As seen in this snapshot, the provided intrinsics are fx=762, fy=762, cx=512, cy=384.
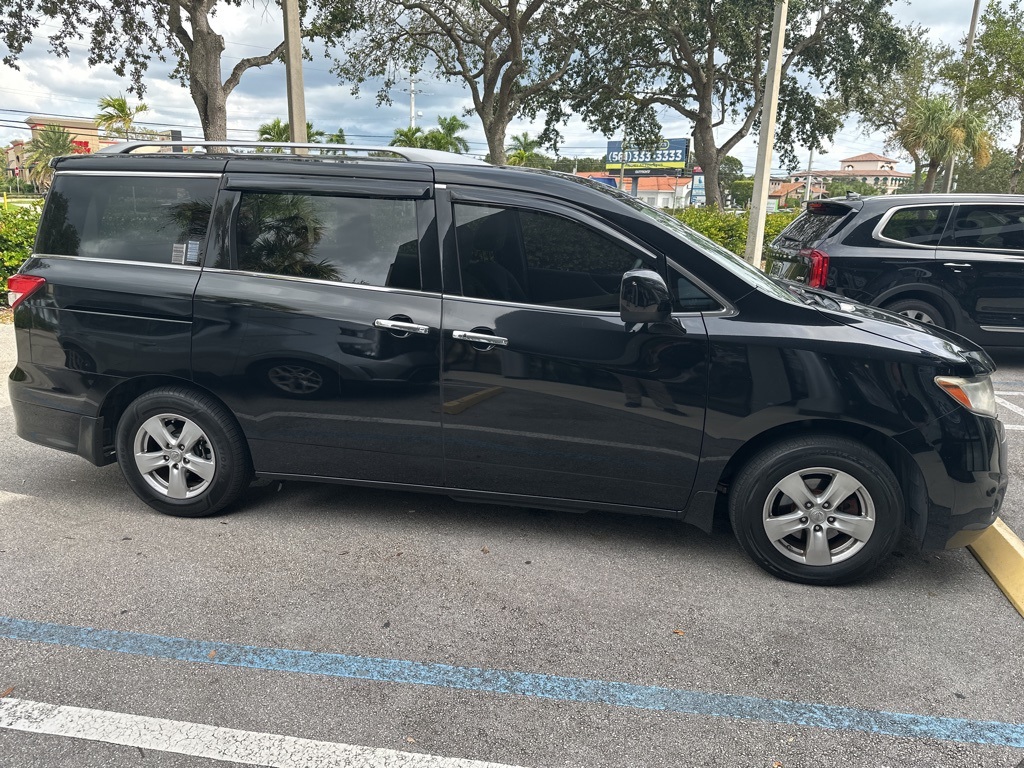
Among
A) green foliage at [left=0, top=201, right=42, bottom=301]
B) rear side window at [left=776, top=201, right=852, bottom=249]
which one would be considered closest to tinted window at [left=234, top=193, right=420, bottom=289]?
rear side window at [left=776, top=201, right=852, bottom=249]

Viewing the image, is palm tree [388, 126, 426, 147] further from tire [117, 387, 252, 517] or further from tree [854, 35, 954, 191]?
tire [117, 387, 252, 517]

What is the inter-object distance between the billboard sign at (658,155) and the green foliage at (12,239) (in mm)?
21082

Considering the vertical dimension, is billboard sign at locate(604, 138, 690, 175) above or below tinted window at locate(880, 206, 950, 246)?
above

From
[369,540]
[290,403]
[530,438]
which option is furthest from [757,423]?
[290,403]

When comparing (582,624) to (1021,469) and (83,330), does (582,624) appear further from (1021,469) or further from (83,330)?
(1021,469)

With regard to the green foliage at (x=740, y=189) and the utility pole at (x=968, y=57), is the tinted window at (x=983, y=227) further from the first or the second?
the green foliage at (x=740, y=189)

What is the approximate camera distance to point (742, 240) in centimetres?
1466

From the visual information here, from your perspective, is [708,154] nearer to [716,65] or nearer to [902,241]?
[716,65]

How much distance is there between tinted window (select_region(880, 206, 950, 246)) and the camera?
7.39 m

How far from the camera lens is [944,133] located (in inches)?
939

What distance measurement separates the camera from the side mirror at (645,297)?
3270 mm

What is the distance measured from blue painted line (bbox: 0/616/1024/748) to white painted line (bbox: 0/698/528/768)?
1.11 feet

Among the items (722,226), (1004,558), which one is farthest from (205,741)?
(722,226)

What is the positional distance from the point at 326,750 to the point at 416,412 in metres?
1.62
